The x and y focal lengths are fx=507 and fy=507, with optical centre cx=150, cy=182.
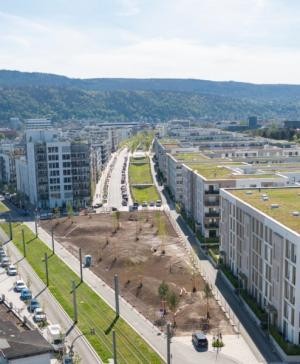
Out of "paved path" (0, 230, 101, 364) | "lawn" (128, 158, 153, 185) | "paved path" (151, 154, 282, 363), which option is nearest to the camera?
"paved path" (151, 154, 282, 363)

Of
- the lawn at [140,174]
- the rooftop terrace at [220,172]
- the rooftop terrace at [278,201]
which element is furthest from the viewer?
the lawn at [140,174]

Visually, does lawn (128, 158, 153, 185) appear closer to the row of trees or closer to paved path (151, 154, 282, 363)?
paved path (151, 154, 282, 363)

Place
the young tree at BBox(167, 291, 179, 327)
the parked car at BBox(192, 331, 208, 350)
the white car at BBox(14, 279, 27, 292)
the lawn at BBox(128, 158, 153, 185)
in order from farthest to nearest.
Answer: the lawn at BBox(128, 158, 153, 185) → the white car at BBox(14, 279, 27, 292) → the young tree at BBox(167, 291, 179, 327) → the parked car at BBox(192, 331, 208, 350)

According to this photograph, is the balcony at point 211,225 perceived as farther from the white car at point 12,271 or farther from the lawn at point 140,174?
the lawn at point 140,174

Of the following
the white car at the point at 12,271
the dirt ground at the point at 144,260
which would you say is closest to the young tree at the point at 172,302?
the dirt ground at the point at 144,260

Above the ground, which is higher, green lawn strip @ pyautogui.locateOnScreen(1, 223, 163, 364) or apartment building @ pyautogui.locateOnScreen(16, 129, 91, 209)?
apartment building @ pyautogui.locateOnScreen(16, 129, 91, 209)

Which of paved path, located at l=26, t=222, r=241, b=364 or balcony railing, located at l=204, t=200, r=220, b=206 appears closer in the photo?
paved path, located at l=26, t=222, r=241, b=364

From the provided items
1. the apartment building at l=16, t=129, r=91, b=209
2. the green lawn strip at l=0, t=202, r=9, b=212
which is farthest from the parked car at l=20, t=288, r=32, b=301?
the green lawn strip at l=0, t=202, r=9, b=212
